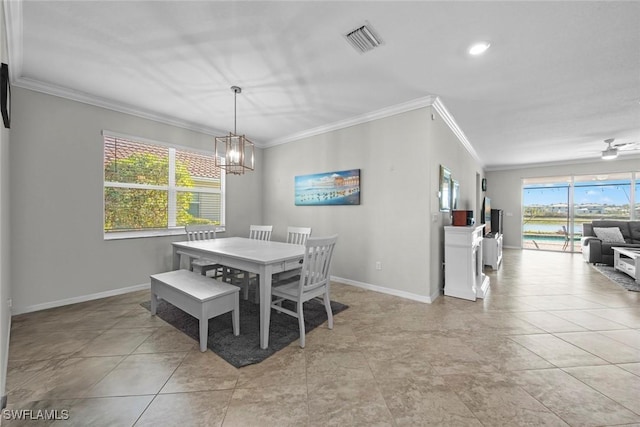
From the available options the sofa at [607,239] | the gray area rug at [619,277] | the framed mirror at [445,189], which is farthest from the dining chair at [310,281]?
the sofa at [607,239]

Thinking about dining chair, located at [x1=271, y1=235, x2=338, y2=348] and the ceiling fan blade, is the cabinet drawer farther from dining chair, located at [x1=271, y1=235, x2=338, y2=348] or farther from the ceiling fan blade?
the ceiling fan blade

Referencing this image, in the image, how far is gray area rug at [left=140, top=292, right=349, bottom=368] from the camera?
202 cm

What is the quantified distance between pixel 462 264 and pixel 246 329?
9.20 ft

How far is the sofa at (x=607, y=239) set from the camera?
524cm

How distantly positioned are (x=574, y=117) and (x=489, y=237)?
7.77 feet

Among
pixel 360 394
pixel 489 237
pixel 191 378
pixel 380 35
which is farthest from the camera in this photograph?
pixel 489 237

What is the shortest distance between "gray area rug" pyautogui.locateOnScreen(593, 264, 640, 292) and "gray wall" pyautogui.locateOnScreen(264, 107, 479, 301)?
299 centimetres

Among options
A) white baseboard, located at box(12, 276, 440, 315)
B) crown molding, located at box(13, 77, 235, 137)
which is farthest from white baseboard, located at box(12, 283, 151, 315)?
crown molding, located at box(13, 77, 235, 137)

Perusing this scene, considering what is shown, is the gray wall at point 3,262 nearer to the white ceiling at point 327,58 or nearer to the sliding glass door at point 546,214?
the white ceiling at point 327,58

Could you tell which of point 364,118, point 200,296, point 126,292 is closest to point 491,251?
point 364,118

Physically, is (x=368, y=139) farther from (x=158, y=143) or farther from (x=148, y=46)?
(x=158, y=143)

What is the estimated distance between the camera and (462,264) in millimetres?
3297

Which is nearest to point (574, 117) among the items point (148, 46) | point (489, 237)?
point (489, 237)

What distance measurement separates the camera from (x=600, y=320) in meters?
2.67
